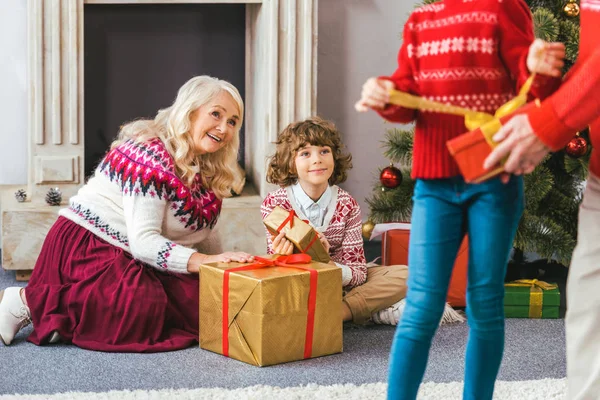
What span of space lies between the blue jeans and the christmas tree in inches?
59.2

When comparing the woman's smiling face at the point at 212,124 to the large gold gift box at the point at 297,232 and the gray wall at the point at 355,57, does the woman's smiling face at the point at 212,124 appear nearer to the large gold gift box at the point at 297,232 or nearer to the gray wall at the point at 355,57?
the large gold gift box at the point at 297,232

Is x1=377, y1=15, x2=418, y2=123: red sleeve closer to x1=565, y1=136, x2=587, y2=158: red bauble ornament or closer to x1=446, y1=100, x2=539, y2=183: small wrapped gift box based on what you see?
x1=446, y1=100, x2=539, y2=183: small wrapped gift box

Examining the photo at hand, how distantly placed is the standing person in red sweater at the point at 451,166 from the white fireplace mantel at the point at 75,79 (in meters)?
1.93

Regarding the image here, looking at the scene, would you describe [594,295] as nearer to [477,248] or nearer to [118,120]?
[477,248]

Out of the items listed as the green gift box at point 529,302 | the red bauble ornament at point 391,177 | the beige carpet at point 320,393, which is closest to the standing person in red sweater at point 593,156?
the beige carpet at point 320,393

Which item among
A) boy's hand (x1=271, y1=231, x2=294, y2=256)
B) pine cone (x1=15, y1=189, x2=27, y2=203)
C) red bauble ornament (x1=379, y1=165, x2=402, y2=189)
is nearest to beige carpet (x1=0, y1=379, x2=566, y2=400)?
boy's hand (x1=271, y1=231, x2=294, y2=256)

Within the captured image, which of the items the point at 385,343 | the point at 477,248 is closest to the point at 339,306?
Answer: the point at 385,343

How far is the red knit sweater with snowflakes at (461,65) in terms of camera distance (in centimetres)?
155

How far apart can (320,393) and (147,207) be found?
78cm

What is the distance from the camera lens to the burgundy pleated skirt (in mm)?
2514

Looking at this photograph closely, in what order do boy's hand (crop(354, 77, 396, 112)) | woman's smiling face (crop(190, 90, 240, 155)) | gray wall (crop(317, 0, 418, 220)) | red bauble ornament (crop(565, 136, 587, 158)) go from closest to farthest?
boy's hand (crop(354, 77, 396, 112)) → woman's smiling face (crop(190, 90, 240, 155)) → red bauble ornament (crop(565, 136, 587, 158)) → gray wall (crop(317, 0, 418, 220))

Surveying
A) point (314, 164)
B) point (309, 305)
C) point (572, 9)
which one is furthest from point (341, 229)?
point (572, 9)

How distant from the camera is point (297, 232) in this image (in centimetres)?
260

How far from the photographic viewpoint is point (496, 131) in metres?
1.44
